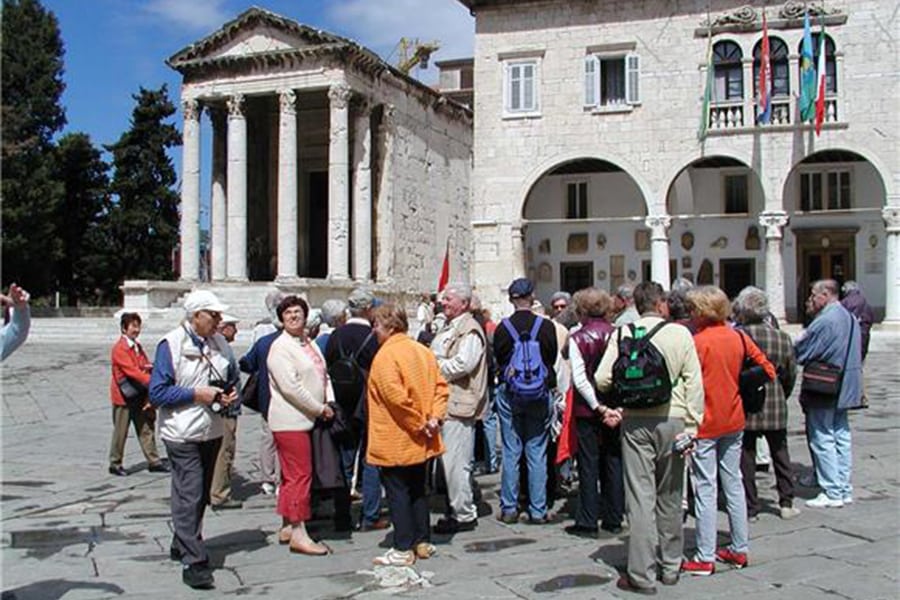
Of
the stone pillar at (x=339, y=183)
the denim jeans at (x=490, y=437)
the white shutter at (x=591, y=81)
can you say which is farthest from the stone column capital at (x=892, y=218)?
the denim jeans at (x=490, y=437)

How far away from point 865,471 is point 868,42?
18.9m

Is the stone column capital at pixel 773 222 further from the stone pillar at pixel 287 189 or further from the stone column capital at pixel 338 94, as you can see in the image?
the stone pillar at pixel 287 189

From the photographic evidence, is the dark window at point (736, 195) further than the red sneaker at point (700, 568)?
Yes

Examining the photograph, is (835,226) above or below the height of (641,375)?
above

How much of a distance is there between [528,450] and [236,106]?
26.6 m

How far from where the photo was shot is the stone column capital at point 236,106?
3144cm

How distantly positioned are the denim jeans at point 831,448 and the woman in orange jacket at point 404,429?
3441 millimetres

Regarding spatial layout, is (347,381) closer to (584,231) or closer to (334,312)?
(334,312)

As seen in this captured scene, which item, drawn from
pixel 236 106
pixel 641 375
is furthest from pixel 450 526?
pixel 236 106

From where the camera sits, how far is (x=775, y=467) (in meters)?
7.37

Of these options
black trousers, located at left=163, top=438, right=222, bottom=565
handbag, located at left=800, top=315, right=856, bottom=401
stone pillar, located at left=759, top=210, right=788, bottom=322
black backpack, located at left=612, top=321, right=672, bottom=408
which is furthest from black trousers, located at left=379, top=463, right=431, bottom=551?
stone pillar, located at left=759, top=210, right=788, bottom=322

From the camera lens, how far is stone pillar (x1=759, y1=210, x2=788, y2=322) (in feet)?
83.3

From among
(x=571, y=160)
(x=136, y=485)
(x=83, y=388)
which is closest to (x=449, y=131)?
(x=571, y=160)

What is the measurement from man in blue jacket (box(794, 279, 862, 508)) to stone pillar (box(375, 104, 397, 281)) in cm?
2535
